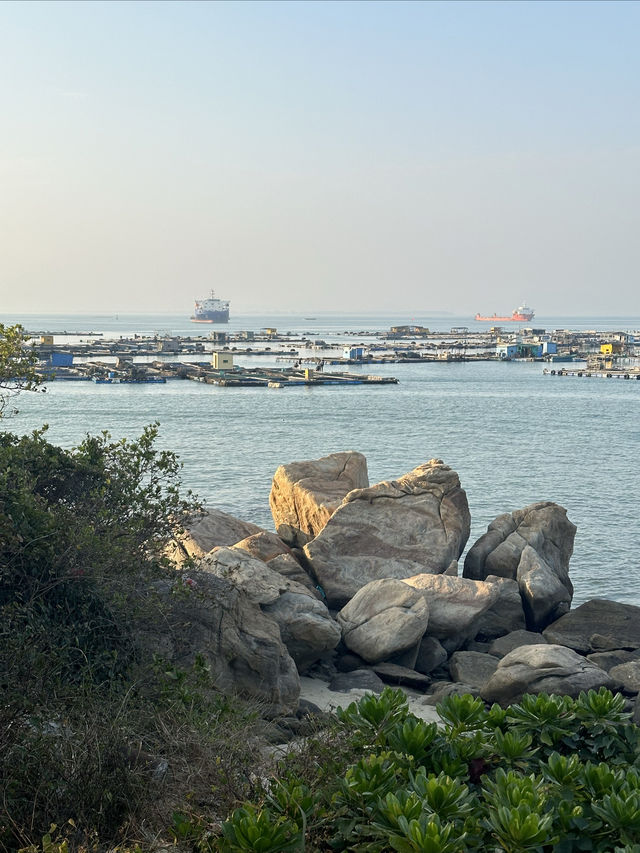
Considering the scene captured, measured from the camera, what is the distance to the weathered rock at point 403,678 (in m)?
15.1

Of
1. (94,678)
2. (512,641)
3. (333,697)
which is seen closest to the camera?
(94,678)

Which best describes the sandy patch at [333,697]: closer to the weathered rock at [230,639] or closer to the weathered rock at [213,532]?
the weathered rock at [230,639]

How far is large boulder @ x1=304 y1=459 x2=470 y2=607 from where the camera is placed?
63.2ft

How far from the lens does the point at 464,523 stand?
21141 millimetres

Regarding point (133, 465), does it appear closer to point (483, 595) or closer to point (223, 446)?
point (483, 595)

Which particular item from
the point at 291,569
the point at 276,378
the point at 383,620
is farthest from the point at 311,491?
the point at 276,378

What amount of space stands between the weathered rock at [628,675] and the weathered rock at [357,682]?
12.5 ft

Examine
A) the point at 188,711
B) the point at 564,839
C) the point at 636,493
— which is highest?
the point at 564,839

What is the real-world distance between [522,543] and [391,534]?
3.18 m

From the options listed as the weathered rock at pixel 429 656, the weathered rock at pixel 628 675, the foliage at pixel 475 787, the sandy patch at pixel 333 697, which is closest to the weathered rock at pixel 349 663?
the sandy patch at pixel 333 697

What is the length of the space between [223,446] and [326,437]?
8658mm

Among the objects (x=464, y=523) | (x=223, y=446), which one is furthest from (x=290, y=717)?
(x=223, y=446)

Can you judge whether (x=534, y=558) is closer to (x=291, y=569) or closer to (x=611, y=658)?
(x=611, y=658)

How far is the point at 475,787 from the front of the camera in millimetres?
5871
